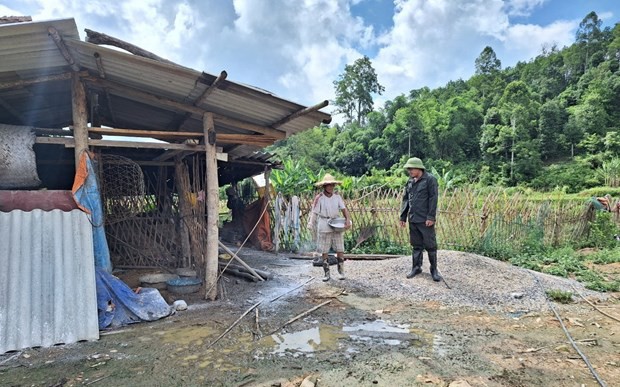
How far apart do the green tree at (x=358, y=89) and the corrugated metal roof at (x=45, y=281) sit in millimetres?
50394

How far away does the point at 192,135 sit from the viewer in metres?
4.67

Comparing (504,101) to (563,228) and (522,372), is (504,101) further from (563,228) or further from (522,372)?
(522,372)

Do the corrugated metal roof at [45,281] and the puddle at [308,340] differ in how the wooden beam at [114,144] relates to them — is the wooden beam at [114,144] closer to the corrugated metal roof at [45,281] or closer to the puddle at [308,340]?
the corrugated metal roof at [45,281]

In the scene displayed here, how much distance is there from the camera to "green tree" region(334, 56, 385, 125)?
51062 millimetres

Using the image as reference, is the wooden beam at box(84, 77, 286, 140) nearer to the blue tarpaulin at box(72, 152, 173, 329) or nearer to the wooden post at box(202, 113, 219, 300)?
the wooden post at box(202, 113, 219, 300)

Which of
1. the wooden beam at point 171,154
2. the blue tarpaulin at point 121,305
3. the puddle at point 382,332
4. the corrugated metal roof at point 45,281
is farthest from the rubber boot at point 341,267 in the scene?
the corrugated metal roof at point 45,281

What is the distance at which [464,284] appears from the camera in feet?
16.8

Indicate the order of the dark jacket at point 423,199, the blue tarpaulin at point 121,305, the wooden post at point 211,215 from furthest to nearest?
the dark jacket at point 423,199 < the wooden post at point 211,215 < the blue tarpaulin at point 121,305

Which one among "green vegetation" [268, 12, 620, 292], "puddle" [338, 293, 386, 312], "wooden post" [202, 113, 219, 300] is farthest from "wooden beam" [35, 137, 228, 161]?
"green vegetation" [268, 12, 620, 292]

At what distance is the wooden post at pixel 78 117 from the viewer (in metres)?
4.10

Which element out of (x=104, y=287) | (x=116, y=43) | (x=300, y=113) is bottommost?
(x=104, y=287)

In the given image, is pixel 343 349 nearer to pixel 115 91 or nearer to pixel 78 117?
pixel 78 117

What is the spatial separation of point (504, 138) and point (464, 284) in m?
31.4

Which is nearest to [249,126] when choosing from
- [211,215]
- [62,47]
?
[211,215]
